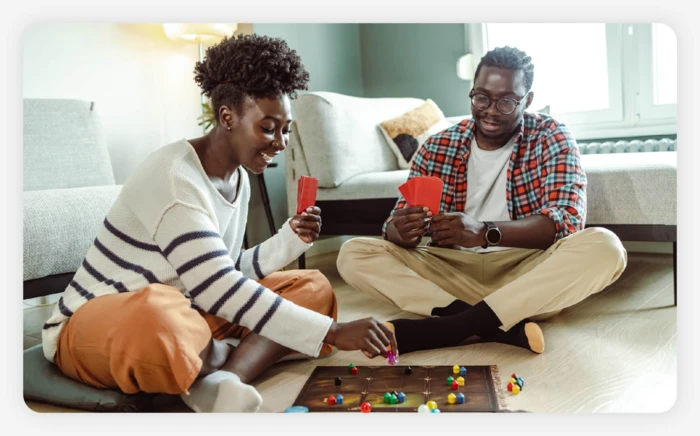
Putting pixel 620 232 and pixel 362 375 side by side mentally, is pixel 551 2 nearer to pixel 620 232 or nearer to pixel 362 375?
pixel 362 375

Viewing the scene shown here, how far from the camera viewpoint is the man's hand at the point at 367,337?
1.14 meters

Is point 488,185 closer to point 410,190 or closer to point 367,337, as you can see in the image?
point 410,190

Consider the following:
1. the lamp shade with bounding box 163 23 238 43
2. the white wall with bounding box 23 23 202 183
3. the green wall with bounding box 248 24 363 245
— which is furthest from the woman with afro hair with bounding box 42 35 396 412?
the green wall with bounding box 248 24 363 245

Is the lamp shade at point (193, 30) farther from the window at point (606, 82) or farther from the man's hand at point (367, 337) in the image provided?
the man's hand at point (367, 337)

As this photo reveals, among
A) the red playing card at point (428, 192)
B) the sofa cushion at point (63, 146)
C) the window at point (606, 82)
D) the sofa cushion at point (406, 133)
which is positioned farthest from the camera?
the sofa cushion at point (406, 133)

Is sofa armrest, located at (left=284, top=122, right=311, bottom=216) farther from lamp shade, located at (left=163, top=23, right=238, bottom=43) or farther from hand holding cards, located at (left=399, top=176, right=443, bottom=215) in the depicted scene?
hand holding cards, located at (left=399, top=176, right=443, bottom=215)

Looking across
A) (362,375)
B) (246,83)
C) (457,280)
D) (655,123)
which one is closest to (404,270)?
(457,280)

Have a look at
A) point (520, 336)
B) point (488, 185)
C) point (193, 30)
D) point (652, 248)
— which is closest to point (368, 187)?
point (488, 185)

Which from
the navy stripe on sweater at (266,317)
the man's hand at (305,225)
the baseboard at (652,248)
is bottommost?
the baseboard at (652,248)

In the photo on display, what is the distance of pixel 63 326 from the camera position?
128 cm

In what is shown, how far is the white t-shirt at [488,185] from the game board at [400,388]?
61 cm

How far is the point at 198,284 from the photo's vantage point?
1.18m

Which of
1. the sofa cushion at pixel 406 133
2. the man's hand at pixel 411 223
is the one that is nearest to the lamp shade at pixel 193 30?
the sofa cushion at pixel 406 133

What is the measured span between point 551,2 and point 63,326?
114 centimetres
